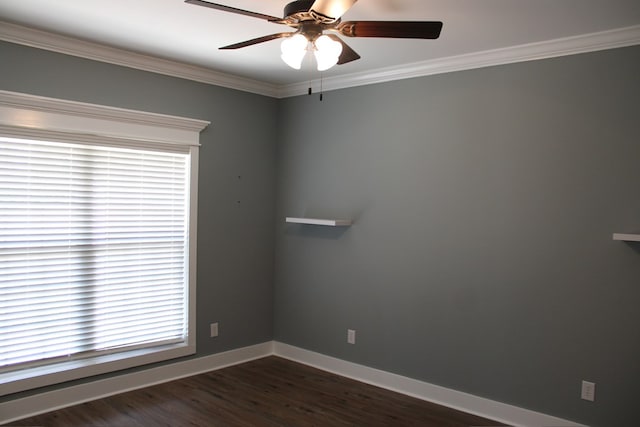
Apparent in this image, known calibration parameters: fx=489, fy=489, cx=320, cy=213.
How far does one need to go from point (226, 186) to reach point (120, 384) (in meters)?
1.84

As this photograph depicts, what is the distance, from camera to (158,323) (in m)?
4.06

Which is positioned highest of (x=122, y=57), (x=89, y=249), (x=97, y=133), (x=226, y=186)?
(x=122, y=57)

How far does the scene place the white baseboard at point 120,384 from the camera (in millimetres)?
3268

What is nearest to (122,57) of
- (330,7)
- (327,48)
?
(327,48)

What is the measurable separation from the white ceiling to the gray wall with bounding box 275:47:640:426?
307 mm

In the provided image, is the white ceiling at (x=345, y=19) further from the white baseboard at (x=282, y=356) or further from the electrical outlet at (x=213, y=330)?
the white baseboard at (x=282, y=356)

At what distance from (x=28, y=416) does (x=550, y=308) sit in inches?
140

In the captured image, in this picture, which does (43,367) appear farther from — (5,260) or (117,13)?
(117,13)

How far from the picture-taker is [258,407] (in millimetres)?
3594

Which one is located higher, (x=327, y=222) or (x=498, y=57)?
(x=498, y=57)

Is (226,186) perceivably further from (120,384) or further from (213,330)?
(120,384)

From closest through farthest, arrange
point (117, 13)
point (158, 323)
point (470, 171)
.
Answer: point (117, 13) < point (470, 171) < point (158, 323)

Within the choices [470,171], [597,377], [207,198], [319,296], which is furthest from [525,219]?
[207,198]

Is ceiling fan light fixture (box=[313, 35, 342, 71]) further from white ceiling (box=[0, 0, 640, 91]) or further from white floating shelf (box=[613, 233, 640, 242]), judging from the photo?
white floating shelf (box=[613, 233, 640, 242])
